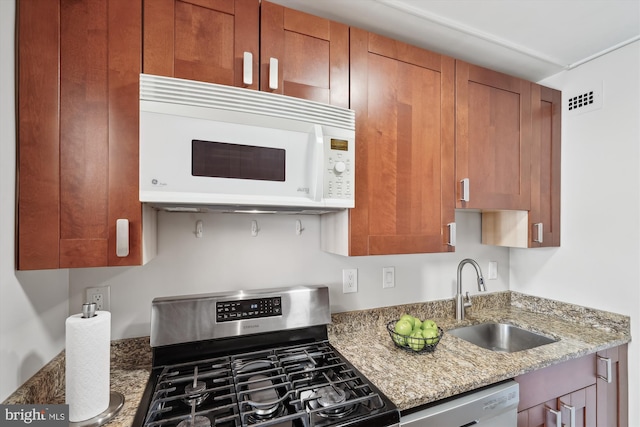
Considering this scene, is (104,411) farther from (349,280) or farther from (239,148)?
(349,280)

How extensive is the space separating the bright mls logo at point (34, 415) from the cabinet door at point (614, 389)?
218 centimetres

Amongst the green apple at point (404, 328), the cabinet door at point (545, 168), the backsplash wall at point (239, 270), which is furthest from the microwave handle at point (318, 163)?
the cabinet door at point (545, 168)

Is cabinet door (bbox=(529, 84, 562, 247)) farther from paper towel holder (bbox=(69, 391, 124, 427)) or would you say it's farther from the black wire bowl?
paper towel holder (bbox=(69, 391, 124, 427))

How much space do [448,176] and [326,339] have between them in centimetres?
99

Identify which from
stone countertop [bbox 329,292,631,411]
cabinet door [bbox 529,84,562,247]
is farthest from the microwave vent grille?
cabinet door [bbox 529,84,562,247]

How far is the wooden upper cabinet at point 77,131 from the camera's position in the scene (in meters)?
0.87

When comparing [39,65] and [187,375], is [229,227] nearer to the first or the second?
[187,375]

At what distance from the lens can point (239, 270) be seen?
140 cm

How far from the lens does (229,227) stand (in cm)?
139

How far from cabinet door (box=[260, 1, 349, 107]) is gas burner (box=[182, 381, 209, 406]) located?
1.09 m

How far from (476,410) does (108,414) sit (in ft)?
3.98

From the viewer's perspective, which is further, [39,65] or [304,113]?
[304,113]

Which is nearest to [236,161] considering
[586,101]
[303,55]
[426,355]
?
[303,55]

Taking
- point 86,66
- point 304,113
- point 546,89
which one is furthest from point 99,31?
point 546,89
